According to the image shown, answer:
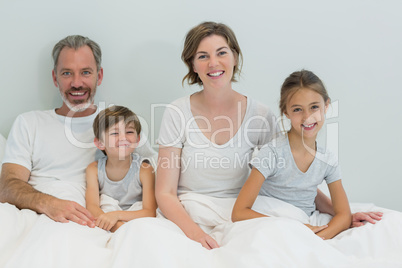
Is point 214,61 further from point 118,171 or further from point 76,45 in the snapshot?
point 76,45

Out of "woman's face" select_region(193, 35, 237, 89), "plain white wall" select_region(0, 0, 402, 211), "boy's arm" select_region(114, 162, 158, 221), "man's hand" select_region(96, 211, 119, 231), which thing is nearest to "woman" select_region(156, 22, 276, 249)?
"woman's face" select_region(193, 35, 237, 89)

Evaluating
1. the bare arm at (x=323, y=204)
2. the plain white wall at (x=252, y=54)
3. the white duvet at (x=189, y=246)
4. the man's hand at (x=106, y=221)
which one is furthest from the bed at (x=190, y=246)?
the plain white wall at (x=252, y=54)

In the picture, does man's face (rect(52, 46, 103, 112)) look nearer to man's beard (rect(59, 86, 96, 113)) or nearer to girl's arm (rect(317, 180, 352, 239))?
man's beard (rect(59, 86, 96, 113))

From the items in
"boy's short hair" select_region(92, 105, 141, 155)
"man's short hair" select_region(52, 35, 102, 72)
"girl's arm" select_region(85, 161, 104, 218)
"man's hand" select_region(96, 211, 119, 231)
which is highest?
"man's short hair" select_region(52, 35, 102, 72)

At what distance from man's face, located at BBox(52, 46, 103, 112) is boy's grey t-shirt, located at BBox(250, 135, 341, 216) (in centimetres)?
95

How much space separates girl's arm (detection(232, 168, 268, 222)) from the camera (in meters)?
1.60

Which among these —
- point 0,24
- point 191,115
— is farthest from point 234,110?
point 0,24

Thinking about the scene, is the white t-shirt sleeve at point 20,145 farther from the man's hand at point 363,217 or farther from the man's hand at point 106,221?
the man's hand at point 363,217

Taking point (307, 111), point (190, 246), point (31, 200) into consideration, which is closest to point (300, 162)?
point (307, 111)

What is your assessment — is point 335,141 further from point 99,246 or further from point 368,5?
point 99,246

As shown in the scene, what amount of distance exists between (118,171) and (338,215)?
98 centimetres

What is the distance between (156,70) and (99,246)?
1178 mm

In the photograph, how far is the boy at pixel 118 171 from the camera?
1.87 metres

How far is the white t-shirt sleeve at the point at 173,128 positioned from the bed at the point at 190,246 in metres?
0.47
